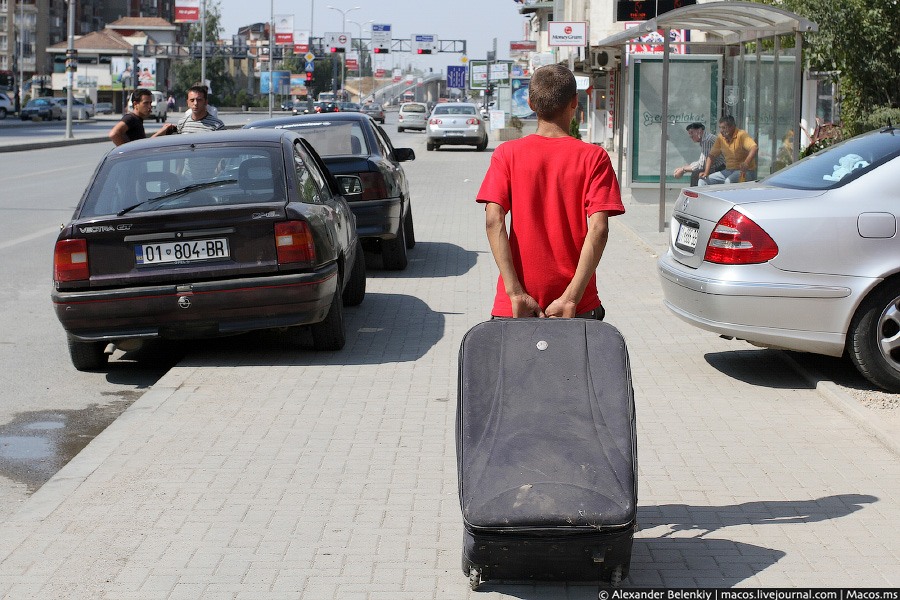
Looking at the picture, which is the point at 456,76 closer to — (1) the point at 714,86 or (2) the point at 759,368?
(1) the point at 714,86

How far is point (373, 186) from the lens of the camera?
12070 millimetres

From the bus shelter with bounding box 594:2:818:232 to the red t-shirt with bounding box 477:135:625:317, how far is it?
964 centimetres

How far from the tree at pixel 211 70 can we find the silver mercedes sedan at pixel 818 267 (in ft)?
360

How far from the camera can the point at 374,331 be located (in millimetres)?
9367

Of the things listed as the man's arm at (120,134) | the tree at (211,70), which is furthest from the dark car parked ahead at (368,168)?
the tree at (211,70)

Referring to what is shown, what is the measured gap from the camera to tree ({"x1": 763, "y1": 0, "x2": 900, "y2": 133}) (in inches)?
675

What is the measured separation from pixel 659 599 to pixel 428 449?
2080mm

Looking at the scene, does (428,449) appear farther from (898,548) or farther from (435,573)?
(898,548)

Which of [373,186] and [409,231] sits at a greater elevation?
[373,186]

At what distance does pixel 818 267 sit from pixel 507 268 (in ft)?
10.8

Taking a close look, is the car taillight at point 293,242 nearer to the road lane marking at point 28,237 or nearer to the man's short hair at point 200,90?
the man's short hair at point 200,90

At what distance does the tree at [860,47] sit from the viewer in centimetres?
1716

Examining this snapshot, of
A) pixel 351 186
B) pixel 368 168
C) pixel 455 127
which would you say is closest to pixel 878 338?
pixel 351 186

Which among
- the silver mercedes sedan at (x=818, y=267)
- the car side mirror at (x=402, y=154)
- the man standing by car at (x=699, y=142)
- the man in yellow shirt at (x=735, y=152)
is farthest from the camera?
the man standing by car at (x=699, y=142)
